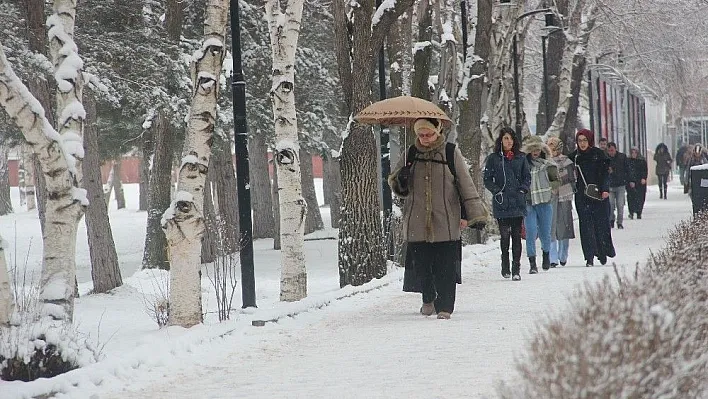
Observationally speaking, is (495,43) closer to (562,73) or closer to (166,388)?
(562,73)

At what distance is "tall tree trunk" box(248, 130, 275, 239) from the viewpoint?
37.7m

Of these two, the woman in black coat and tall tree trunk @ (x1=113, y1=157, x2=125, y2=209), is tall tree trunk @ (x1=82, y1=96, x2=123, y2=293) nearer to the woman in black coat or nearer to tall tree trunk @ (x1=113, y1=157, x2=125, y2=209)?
the woman in black coat

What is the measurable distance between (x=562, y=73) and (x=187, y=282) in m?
26.3

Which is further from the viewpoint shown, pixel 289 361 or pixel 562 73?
pixel 562 73

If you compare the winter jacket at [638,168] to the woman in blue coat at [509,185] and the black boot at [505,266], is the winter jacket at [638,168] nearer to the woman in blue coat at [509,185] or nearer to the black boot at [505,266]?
the black boot at [505,266]

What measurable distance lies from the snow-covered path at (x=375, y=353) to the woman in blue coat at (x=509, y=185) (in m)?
1.35

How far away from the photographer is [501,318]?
42.2 ft

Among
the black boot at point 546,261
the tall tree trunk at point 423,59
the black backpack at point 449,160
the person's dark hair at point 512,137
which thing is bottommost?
the black boot at point 546,261

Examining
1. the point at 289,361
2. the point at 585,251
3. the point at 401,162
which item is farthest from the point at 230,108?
the point at 289,361

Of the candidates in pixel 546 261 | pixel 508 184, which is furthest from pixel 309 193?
pixel 508 184

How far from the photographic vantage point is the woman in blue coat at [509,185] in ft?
58.1

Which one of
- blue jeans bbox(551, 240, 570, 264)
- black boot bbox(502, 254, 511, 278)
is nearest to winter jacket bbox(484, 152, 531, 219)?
black boot bbox(502, 254, 511, 278)

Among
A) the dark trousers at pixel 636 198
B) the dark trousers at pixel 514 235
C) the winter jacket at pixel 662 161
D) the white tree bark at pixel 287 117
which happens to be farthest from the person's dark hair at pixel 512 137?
the winter jacket at pixel 662 161

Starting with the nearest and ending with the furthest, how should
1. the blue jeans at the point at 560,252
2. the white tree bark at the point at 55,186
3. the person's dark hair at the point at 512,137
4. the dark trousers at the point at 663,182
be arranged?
the white tree bark at the point at 55,186, the person's dark hair at the point at 512,137, the blue jeans at the point at 560,252, the dark trousers at the point at 663,182
